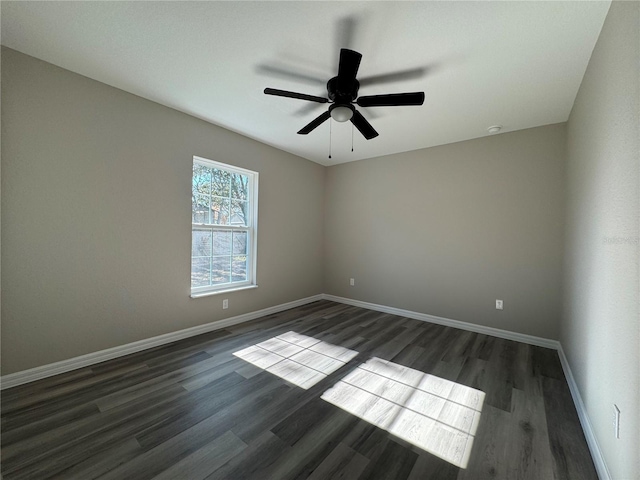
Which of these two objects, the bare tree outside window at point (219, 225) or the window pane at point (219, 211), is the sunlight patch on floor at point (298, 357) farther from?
the window pane at point (219, 211)

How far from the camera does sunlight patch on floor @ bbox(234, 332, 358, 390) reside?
2314 millimetres

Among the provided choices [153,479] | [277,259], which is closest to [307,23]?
[153,479]

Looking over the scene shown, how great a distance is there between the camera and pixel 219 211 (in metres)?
3.52

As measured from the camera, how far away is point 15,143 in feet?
6.67

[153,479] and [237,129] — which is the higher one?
[237,129]

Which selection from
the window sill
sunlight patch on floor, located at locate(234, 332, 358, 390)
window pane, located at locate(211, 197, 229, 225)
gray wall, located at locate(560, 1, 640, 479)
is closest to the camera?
gray wall, located at locate(560, 1, 640, 479)

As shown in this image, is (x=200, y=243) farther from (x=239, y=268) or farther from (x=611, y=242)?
(x=611, y=242)

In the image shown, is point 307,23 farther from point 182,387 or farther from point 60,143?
point 182,387

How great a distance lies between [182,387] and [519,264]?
395 centimetres

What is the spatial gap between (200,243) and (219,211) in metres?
0.51

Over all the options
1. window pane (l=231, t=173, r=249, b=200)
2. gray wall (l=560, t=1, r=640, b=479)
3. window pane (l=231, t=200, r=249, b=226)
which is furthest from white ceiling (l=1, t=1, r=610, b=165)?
window pane (l=231, t=200, r=249, b=226)

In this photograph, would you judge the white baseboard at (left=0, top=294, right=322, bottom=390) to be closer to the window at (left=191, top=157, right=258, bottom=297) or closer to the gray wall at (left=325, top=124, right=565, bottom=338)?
the window at (left=191, top=157, right=258, bottom=297)

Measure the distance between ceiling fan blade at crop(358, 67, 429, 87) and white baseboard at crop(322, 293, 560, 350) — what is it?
10.5 feet

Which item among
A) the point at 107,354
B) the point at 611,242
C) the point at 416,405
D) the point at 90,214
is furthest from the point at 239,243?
the point at 611,242
